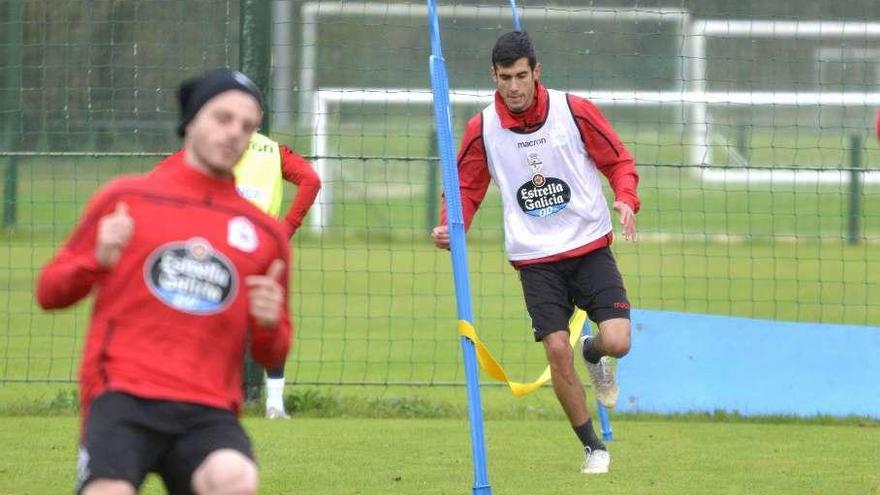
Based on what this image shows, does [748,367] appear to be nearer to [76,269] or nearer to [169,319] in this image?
[169,319]

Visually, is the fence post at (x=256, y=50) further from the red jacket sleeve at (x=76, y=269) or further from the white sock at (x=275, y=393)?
the red jacket sleeve at (x=76, y=269)

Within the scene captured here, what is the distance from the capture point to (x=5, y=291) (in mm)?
15953

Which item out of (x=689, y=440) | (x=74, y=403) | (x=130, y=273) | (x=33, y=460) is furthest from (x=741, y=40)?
(x=130, y=273)

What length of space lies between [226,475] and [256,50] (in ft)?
20.5

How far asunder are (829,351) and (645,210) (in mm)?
13800

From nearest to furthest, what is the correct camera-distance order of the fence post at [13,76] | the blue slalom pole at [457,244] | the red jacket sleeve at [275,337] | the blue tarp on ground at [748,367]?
the red jacket sleeve at [275,337]
the blue slalom pole at [457,244]
the blue tarp on ground at [748,367]
the fence post at [13,76]

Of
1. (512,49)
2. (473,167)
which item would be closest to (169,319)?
(512,49)

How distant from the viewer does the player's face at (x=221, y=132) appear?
4547 millimetres

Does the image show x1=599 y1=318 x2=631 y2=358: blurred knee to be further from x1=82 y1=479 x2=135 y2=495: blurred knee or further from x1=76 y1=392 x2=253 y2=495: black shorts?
Answer: x1=82 y1=479 x2=135 y2=495: blurred knee

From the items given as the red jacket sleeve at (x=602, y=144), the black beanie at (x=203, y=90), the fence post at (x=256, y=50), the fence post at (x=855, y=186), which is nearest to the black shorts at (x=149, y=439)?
the black beanie at (x=203, y=90)

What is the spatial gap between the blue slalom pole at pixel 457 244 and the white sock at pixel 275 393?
3.20 metres

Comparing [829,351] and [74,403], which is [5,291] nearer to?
[74,403]

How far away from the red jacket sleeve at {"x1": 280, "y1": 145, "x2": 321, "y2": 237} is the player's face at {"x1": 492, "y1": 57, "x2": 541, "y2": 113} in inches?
58.4

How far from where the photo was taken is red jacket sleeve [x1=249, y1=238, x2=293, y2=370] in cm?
454
